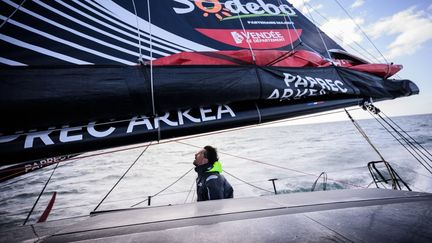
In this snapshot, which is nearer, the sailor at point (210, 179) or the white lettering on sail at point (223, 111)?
the white lettering on sail at point (223, 111)

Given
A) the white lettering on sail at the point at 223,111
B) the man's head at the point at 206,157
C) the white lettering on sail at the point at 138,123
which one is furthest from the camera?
the man's head at the point at 206,157

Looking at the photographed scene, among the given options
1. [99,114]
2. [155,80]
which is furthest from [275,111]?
[99,114]

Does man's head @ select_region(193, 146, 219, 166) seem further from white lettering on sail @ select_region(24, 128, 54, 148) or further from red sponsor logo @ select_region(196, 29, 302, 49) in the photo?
white lettering on sail @ select_region(24, 128, 54, 148)

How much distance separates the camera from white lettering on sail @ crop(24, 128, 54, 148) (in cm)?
119

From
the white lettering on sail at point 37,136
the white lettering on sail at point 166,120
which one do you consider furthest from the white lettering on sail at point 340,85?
the white lettering on sail at point 37,136

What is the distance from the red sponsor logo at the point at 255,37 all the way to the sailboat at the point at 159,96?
0.10 ft

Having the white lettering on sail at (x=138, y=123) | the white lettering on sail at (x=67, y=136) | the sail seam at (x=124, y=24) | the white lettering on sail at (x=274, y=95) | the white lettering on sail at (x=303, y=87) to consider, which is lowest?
the white lettering on sail at (x=67, y=136)

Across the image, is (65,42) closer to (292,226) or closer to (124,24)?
(124,24)

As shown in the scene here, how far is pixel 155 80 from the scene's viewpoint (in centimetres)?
147

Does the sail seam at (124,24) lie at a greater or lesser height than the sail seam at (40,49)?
greater

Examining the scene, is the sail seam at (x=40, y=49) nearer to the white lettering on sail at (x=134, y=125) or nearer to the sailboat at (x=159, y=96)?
the sailboat at (x=159, y=96)

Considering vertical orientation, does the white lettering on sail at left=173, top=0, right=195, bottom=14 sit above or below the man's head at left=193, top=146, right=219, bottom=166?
above

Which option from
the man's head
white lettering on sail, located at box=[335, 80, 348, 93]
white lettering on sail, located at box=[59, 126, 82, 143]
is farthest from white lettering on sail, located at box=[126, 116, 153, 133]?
white lettering on sail, located at box=[335, 80, 348, 93]

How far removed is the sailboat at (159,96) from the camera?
1.13 m
